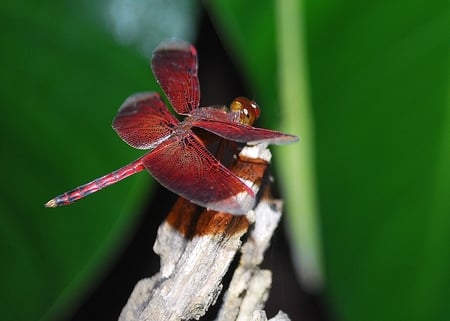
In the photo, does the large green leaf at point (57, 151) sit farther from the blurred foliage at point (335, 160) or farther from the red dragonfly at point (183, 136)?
the red dragonfly at point (183, 136)

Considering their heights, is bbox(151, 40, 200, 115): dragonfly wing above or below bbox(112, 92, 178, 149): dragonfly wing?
above

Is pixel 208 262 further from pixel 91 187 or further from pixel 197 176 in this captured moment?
pixel 91 187

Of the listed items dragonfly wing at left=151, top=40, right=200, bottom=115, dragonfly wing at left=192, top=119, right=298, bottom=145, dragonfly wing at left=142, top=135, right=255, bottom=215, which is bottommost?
dragonfly wing at left=142, top=135, right=255, bottom=215

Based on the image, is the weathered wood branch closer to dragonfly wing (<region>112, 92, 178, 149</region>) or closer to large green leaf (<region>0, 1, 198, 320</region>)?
dragonfly wing (<region>112, 92, 178, 149</region>)

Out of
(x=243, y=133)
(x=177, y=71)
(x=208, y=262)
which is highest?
(x=177, y=71)

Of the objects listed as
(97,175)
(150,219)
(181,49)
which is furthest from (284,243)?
(181,49)

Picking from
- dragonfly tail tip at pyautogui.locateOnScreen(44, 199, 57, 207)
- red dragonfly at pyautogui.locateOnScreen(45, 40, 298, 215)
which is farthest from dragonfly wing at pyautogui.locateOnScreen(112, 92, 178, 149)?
dragonfly tail tip at pyautogui.locateOnScreen(44, 199, 57, 207)

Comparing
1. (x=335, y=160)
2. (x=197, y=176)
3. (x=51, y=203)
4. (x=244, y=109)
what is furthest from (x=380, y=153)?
(x=51, y=203)
